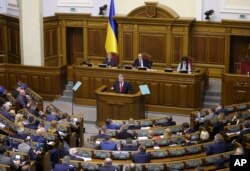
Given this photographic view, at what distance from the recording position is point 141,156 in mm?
A: 12711

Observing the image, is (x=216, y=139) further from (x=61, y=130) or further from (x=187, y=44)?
(x=187, y=44)

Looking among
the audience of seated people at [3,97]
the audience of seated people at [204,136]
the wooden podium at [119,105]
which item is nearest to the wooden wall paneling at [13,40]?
the audience of seated people at [3,97]

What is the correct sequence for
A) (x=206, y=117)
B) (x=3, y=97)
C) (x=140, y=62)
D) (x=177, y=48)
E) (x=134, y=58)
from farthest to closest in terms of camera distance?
1. (x=134, y=58)
2. (x=177, y=48)
3. (x=140, y=62)
4. (x=3, y=97)
5. (x=206, y=117)

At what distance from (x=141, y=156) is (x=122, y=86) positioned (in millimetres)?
5405

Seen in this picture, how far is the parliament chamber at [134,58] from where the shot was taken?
17.8 metres

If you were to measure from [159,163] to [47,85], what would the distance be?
30.2 feet

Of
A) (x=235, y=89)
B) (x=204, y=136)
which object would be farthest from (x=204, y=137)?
(x=235, y=89)

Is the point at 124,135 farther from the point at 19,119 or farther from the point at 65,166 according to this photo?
the point at 19,119

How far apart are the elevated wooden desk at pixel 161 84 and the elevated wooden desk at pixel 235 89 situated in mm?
816

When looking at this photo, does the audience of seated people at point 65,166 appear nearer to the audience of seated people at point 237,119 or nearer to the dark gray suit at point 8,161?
the dark gray suit at point 8,161

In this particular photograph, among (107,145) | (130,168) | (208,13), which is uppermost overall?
(208,13)

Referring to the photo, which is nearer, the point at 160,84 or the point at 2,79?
the point at 160,84

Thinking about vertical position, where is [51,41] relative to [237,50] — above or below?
above

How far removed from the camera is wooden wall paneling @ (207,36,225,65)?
21078 millimetres
